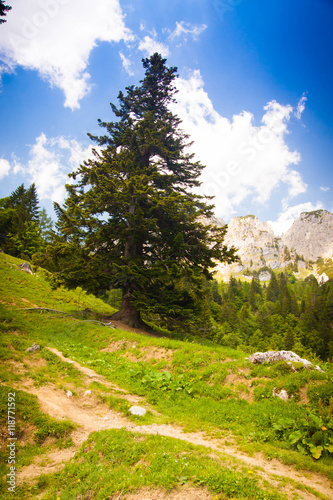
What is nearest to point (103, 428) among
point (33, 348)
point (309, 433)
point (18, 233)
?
point (309, 433)

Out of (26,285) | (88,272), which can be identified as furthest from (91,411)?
(26,285)

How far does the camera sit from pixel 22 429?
596 cm

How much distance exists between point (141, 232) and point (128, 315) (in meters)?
6.86

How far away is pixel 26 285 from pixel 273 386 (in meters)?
23.2

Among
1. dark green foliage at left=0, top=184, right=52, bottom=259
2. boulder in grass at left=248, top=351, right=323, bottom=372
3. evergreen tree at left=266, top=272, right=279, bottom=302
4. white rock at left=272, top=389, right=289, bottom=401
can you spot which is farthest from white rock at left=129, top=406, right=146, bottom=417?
evergreen tree at left=266, top=272, right=279, bottom=302

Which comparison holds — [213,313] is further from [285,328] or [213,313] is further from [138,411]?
[138,411]

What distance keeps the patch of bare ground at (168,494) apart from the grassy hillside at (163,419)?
0.09ft

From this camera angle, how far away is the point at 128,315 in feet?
62.3

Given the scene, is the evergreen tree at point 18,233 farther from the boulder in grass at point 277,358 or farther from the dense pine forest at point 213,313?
the boulder in grass at point 277,358

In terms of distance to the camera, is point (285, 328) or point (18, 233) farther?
point (285, 328)

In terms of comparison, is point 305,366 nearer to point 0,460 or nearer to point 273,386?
point 273,386

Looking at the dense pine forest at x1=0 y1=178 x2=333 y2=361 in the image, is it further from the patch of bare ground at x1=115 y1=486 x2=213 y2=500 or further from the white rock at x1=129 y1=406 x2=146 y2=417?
the patch of bare ground at x1=115 y1=486 x2=213 y2=500

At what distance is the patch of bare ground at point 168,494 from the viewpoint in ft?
13.1

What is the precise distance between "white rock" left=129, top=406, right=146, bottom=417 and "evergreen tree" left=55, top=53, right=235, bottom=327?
28.3 feet
